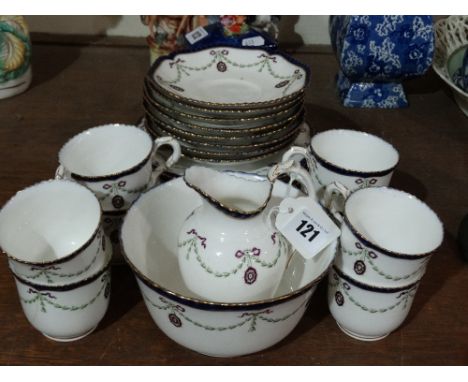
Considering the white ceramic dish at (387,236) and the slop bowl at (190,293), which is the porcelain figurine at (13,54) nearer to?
the slop bowl at (190,293)

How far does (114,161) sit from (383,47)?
0.51 metres

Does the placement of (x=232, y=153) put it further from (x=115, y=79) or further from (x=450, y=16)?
(x=450, y=16)

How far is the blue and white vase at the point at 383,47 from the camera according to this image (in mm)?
979

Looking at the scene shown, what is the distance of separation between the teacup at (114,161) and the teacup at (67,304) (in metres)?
0.09

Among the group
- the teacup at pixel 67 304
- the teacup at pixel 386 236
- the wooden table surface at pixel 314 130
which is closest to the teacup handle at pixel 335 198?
the teacup at pixel 386 236

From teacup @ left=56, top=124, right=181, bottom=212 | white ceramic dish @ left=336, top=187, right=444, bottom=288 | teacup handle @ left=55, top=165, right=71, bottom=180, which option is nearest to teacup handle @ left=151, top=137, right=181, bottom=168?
teacup @ left=56, top=124, right=181, bottom=212

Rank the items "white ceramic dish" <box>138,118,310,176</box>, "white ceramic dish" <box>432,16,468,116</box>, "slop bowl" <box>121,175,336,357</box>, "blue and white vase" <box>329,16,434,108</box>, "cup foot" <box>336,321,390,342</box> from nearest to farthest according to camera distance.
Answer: "slop bowl" <box>121,175,336,357</box> → "cup foot" <box>336,321,390,342</box> → "white ceramic dish" <box>138,118,310,176</box> → "blue and white vase" <box>329,16,434,108</box> → "white ceramic dish" <box>432,16,468,116</box>

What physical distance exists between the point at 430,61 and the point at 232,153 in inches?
18.0

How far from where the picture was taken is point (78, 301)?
593 mm

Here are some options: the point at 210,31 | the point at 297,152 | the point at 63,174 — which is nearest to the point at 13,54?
the point at 210,31

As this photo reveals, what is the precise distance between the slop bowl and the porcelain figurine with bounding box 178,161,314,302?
27 millimetres

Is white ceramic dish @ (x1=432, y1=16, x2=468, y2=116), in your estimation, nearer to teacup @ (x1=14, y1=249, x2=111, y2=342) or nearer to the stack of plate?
the stack of plate

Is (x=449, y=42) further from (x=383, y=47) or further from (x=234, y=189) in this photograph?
(x=234, y=189)

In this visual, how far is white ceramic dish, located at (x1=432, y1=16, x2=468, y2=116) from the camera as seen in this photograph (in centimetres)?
108
